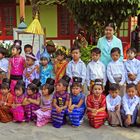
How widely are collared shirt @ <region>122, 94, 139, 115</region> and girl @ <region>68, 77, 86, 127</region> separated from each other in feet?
2.10

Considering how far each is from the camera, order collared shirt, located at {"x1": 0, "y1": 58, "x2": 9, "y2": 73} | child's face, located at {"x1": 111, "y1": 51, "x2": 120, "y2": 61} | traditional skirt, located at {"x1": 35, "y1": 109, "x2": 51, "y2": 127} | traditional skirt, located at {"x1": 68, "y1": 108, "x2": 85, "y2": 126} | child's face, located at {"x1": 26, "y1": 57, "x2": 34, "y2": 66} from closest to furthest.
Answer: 1. traditional skirt, located at {"x1": 68, "y1": 108, "x2": 85, "y2": 126}
2. traditional skirt, located at {"x1": 35, "y1": 109, "x2": 51, "y2": 127}
3. child's face, located at {"x1": 111, "y1": 51, "x2": 120, "y2": 61}
4. child's face, located at {"x1": 26, "y1": 57, "x2": 34, "y2": 66}
5. collared shirt, located at {"x1": 0, "y1": 58, "x2": 9, "y2": 73}

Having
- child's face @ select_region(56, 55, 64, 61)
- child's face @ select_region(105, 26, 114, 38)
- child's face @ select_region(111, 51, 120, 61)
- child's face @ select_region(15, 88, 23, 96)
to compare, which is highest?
child's face @ select_region(105, 26, 114, 38)

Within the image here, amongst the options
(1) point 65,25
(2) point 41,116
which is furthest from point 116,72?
(1) point 65,25

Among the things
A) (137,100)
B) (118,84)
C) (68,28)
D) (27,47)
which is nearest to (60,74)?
(27,47)

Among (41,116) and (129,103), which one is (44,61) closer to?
(41,116)

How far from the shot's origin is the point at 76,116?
504cm

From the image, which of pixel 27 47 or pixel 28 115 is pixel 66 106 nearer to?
pixel 28 115

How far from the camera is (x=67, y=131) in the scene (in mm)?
4926

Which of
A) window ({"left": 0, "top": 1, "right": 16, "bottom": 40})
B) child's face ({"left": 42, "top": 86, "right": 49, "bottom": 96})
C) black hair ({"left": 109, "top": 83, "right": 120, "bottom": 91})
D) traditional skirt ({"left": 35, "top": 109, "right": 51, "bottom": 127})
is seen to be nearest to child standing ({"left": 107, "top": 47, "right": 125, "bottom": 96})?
black hair ({"left": 109, "top": 83, "right": 120, "bottom": 91})

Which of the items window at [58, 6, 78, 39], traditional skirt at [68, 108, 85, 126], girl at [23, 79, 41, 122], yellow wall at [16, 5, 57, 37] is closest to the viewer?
traditional skirt at [68, 108, 85, 126]

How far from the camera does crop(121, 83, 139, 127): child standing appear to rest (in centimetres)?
493

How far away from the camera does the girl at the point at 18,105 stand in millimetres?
5234

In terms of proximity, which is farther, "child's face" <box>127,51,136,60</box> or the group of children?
"child's face" <box>127,51,136,60</box>

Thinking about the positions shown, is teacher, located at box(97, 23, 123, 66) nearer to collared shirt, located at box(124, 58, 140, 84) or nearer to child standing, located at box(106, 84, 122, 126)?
collared shirt, located at box(124, 58, 140, 84)
